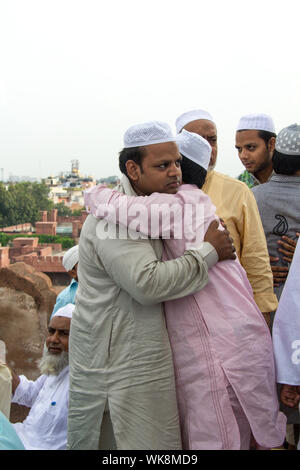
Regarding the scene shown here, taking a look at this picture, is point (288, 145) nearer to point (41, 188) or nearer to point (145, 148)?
point (145, 148)

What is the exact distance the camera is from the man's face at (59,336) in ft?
8.07

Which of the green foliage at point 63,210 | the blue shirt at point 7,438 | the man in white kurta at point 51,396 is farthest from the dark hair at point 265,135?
the green foliage at point 63,210

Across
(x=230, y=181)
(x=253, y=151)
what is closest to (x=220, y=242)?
(x=230, y=181)

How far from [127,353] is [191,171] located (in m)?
0.63

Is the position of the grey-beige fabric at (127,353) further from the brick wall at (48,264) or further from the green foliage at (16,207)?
the green foliage at (16,207)

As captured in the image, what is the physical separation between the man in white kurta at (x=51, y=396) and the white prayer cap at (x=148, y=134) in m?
1.22

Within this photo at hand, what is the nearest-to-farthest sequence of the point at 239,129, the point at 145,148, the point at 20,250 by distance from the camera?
the point at 145,148, the point at 239,129, the point at 20,250

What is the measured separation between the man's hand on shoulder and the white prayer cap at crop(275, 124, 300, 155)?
0.74 metres

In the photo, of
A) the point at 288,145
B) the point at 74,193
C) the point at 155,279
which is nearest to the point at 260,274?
the point at 288,145

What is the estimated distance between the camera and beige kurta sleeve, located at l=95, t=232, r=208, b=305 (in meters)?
1.37

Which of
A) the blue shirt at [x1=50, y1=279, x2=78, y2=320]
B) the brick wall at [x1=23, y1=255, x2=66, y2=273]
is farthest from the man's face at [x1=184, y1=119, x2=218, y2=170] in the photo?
the brick wall at [x1=23, y1=255, x2=66, y2=273]

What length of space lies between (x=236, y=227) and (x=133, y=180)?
621 millimetres

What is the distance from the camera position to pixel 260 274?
194cm

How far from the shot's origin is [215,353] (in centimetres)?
148
